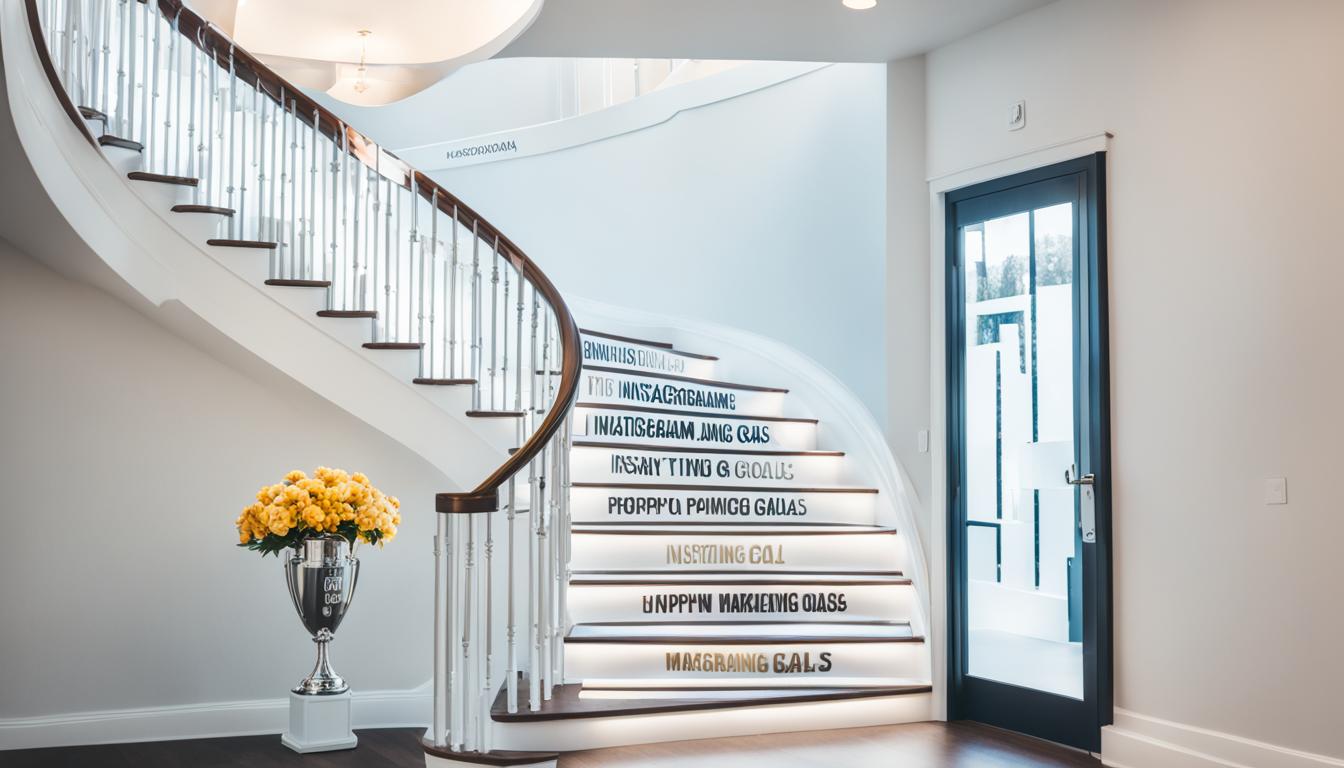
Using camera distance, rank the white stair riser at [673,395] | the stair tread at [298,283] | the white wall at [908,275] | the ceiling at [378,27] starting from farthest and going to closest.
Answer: the ceiling at [378,27] < the white stair riser at [673,395] < the white wall at [908,275] < the stair tread at [298,283]

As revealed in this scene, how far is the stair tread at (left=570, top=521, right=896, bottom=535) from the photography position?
15.3 ft

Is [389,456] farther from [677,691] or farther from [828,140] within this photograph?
[828,140]

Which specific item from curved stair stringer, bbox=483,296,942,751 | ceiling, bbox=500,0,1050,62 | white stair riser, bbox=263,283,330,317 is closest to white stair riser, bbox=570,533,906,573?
curved stair stringer, bbox=483,296,942,751

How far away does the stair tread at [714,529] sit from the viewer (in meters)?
4.65

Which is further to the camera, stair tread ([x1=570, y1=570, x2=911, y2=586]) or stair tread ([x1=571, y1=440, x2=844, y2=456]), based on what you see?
stair tread ([x1=571, y1=440, x2=844, y2=456])

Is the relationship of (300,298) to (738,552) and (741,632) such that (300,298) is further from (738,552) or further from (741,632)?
(741,632)

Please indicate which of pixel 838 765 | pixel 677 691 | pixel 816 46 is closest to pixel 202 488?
pixel 677 691

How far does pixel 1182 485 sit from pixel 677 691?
1.99 metres

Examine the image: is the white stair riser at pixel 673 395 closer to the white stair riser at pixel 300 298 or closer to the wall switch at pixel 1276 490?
the white stair riser at pixel 300 298

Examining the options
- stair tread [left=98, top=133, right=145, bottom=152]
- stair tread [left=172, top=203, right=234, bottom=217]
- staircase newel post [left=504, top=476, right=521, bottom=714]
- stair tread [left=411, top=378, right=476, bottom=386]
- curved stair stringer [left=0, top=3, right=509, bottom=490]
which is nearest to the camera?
staircase newel post [left=504, top=476, right=521, bottom=714]

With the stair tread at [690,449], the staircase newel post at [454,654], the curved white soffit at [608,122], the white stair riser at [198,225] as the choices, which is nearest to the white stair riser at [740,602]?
the stair tread at [690,449]

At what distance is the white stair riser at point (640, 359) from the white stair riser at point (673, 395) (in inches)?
5.8

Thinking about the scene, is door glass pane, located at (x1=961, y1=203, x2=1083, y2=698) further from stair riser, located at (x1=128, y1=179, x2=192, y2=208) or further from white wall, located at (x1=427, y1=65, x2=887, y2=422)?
stair riser, located at (x1=128, y1=179, x2=192, y2=208)

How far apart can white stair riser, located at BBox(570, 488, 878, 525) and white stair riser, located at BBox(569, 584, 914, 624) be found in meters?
0.48
